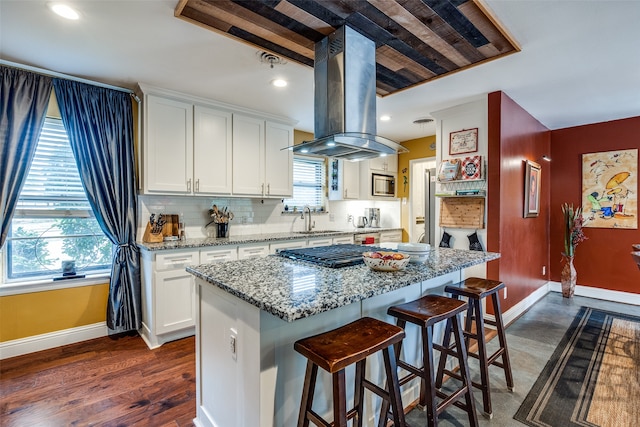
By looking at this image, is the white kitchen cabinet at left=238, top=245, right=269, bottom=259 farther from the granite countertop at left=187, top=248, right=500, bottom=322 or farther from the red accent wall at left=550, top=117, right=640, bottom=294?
the red accent wall at left=550, top=117, right=640, bottom=294

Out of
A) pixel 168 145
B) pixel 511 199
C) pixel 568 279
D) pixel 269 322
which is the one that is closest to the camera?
pixel 269 322

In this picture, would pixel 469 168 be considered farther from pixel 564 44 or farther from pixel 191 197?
pixel 191 197

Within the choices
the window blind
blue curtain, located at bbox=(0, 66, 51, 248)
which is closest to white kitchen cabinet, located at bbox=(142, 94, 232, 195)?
the window blind

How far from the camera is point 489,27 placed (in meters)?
2.02

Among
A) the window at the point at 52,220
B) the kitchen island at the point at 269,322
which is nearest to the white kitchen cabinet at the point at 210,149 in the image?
the window at the point at 52,220

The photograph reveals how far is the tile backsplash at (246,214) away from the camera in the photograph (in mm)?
3311

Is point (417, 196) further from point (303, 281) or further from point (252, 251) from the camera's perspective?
point (303, 281)

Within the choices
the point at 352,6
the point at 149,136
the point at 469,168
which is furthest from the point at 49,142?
the point at 469,168

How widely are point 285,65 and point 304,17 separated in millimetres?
733

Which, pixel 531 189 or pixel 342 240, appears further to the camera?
pixel 342 240

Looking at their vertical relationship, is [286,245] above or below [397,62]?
below

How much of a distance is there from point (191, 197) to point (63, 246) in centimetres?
123

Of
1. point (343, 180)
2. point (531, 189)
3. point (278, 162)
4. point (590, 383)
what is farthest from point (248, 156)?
point (590, 383)

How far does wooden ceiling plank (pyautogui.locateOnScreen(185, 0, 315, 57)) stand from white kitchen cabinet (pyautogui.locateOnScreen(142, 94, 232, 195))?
151cm
